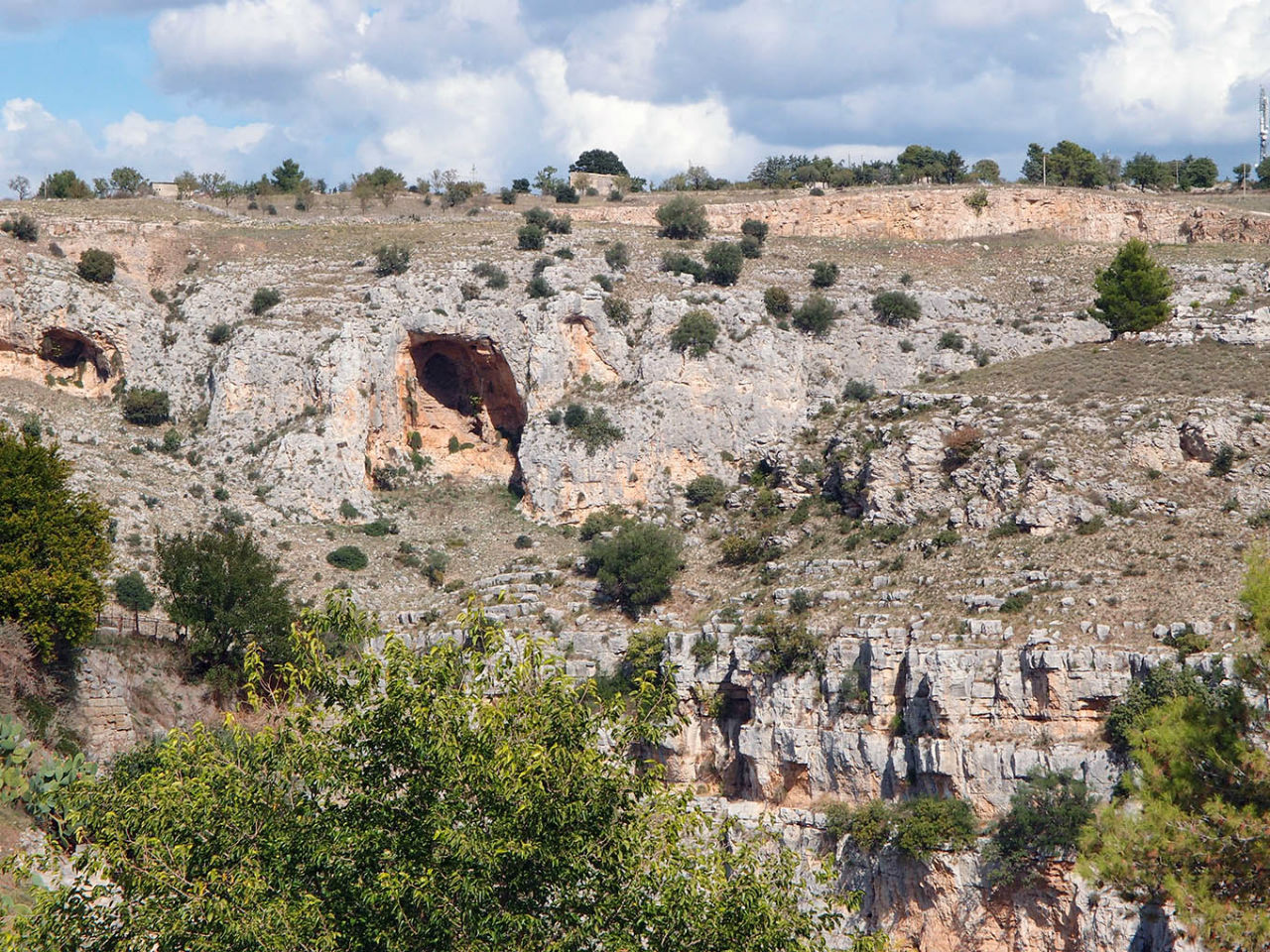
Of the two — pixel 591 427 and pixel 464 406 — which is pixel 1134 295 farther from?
pixel 464 406

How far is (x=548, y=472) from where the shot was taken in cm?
5706

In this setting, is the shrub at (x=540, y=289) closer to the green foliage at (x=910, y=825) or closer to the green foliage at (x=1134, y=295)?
the green foliage at (x=1134, y=295)

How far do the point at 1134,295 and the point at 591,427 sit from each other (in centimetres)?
2386

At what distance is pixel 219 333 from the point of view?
2413 inches

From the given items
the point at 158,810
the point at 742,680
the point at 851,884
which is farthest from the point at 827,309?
the point at 158,810

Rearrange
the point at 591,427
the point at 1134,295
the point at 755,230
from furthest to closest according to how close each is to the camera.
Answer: the point at 755,230
the point at 1134,295
the point at 591,427

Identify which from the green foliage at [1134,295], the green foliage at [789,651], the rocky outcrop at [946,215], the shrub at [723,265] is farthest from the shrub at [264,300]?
the green foliage at [1134,295]

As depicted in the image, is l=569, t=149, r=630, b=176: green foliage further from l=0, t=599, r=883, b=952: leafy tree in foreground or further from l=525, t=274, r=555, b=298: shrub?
l=0, t=599, r=883, b=952: leafy tree in foreground

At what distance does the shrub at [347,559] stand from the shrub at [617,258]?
20.5m

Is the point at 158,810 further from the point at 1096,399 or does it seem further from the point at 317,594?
the point at 1096,399

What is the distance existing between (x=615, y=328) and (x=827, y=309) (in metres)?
9.47

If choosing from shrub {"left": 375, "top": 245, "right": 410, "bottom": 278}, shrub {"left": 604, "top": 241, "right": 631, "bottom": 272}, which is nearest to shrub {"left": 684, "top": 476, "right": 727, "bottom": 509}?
shrub {"left": 604, "top": 241, "right": 631, "bottom": 272}

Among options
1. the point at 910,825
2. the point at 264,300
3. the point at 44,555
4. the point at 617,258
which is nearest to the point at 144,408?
the point at 264,300

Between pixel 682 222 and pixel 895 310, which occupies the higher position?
pixel 682 222
